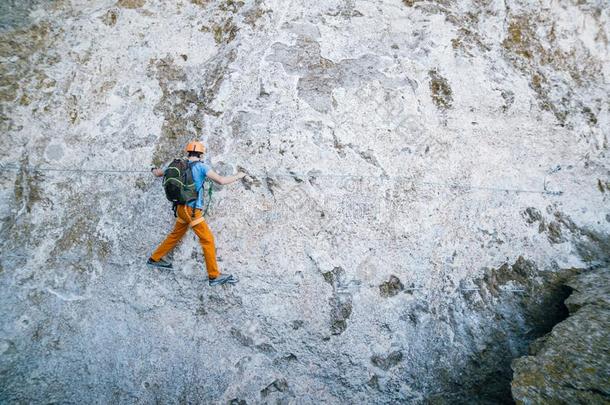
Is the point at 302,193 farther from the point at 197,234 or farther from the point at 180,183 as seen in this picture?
the point at 180,183

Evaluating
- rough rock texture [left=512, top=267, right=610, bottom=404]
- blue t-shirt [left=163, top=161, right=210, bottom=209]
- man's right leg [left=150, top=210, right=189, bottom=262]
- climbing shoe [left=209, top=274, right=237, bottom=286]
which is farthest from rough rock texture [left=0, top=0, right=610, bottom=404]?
rough rock texture [left=512, top=267, right=610, bottom=404]

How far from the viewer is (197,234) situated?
5.71 metres

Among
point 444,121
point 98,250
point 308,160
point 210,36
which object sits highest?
point 210,36

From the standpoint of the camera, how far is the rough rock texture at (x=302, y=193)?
5.72m

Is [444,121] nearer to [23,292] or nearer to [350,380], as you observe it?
[350,380]

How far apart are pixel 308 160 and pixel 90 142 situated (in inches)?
154

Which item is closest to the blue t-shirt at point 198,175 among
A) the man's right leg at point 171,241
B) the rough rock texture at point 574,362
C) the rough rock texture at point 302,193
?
the man's right leg at point 171,241

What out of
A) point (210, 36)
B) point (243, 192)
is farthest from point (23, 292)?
point (210, 36)

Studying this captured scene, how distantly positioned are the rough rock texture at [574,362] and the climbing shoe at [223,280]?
4060 millimetres

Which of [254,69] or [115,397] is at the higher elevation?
[254,69]

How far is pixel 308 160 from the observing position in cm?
637

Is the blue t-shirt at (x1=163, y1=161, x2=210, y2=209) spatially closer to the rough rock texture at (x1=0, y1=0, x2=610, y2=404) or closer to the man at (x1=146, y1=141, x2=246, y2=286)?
the man at (x1=146, y1=141, x2=246, y2=286)

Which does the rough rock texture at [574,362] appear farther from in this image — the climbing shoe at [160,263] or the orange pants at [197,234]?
the climbing shoe at [160,263]

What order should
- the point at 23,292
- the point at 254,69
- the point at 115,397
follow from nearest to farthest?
the point at 115,397
the point at 23,292
the point at 254,69
